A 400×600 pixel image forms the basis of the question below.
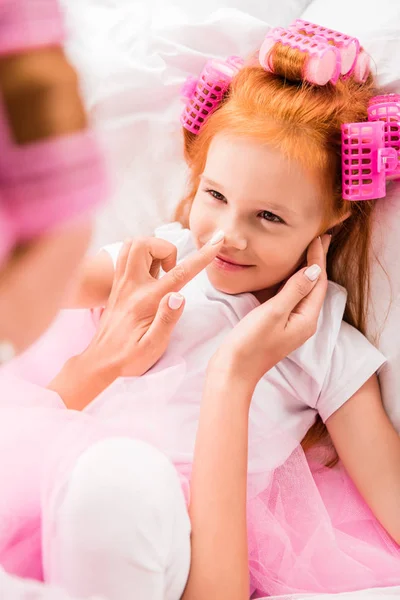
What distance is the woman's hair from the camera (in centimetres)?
94

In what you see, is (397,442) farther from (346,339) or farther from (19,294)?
(19,294)

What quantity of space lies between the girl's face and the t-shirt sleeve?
0.49ft

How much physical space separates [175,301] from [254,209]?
0.17 m

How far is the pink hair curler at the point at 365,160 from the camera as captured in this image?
3.07ft

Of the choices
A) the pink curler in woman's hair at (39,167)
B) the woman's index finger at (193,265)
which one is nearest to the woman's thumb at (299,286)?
the woman's index finger at (193,265)

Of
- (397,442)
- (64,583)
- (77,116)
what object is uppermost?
(77,116)

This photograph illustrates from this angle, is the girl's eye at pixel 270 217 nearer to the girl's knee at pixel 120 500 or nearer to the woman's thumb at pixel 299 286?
the woman's thumb at pixel 299 286

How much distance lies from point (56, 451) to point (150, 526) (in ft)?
0.55

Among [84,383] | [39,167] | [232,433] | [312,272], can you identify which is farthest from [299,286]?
[39,167]

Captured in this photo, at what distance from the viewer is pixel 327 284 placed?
1.05 meters

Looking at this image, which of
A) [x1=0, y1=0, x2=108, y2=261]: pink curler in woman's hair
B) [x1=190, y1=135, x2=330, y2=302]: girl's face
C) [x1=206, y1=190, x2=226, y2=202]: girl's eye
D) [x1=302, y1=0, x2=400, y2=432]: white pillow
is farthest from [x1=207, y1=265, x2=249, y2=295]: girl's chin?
[x1=0, y1=0, x2=108, y2=261]: pink curler in woman's hair

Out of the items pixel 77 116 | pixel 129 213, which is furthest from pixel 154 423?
pixel 77 116

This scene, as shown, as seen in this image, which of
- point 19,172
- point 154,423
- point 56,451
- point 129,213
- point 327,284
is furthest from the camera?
point 129,213

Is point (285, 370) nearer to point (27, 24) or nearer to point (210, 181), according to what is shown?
point (210, 181)
